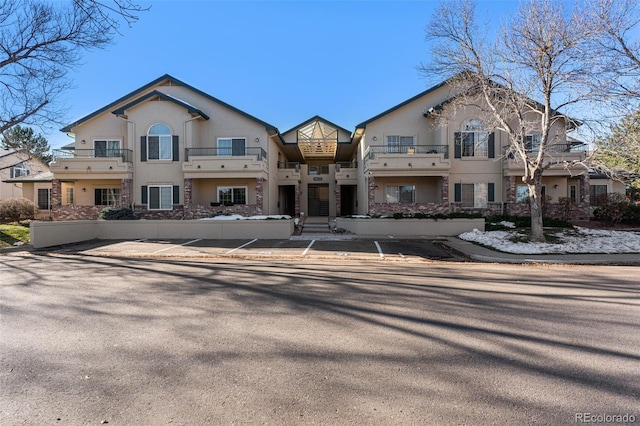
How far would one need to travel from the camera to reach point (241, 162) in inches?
910

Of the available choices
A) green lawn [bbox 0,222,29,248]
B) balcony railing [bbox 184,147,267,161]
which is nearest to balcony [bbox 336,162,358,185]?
balcony railing [bbox 184,147,267,161]

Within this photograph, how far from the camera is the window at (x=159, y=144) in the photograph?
78.1 ft

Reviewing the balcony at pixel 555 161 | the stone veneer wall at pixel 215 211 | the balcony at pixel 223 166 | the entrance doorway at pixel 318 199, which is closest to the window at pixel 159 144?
the balcony at pixel 223 166

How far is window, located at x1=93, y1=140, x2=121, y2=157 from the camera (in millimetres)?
24531

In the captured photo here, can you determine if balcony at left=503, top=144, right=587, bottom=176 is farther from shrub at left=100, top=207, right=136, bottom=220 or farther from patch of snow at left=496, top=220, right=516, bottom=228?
shrub at left=100, top=207, right=136, bottom=220

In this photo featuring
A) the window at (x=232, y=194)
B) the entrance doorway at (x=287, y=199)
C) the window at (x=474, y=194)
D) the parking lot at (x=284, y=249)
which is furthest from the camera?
the entrance doorway at (x=287, y=199)

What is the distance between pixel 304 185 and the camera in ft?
109

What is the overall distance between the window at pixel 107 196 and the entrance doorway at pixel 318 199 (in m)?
16.0

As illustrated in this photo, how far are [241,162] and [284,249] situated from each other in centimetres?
1005

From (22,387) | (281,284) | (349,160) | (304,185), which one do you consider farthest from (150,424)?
(349,160)

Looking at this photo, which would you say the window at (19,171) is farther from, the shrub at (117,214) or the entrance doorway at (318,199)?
the entrance doorway at (318,199)

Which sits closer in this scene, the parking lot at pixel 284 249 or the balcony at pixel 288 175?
the parking lot at pixel 284 249

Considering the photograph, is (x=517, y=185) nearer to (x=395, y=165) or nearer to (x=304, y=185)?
(x=395, y=165)

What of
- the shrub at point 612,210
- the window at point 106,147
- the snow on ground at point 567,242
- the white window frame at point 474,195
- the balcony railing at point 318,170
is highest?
the window at point 106,147
